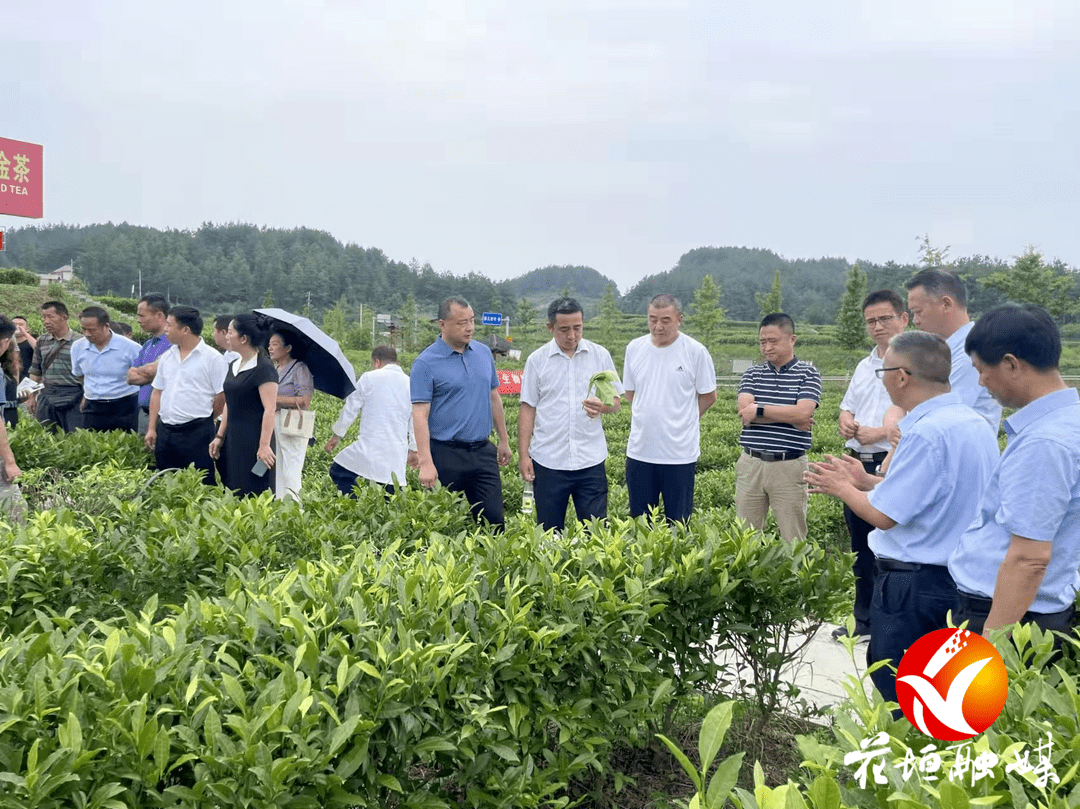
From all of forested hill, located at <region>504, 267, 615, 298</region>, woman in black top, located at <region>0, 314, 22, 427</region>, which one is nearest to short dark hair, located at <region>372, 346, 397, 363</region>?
woman in black top, located at <region>0, 314, 22, 427</region>

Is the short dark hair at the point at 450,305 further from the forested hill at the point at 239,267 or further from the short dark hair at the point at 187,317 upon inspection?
the forested hill at the point at 239,267

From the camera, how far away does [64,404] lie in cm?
869

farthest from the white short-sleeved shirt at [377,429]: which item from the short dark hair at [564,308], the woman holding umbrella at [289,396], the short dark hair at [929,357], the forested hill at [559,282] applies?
the forested hill at [559,282]

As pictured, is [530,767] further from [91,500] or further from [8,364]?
[8,364]

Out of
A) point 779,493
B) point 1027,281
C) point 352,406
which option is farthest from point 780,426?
point 1027,281

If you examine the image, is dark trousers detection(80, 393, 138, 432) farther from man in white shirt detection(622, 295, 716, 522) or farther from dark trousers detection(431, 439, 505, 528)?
man in white shirt detection(622, 295, 716, 522)

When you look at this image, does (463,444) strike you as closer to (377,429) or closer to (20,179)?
(377,429)

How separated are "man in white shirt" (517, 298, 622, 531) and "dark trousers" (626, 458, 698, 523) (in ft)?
0.78

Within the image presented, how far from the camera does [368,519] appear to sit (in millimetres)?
3961

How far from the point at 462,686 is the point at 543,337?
60.1 meters

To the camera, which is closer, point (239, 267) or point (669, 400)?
point (669, 400)

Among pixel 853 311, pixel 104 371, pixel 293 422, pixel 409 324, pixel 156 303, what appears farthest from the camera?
pixel 409 324

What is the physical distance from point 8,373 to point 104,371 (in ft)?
4.41

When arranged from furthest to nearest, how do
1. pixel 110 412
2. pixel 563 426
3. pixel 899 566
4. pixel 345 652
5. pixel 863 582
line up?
pixel 110 412, pixel 563 426, pixel 863 582, pixel 899 566, pixel 345 652
